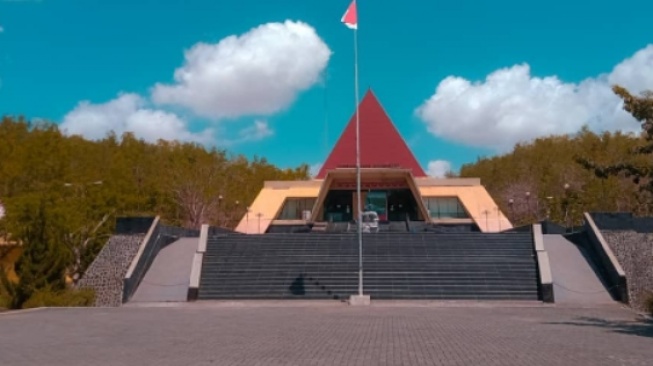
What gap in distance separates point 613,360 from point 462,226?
33427 mm

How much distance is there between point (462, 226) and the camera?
41.6 meters

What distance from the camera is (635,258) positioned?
20828 millimetres

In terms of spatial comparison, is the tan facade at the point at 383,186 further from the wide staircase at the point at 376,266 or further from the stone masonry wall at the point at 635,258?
the stone masonry wall at the point at 635,258

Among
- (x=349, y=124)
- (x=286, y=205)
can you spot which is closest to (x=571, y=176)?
(x=349, y=124)

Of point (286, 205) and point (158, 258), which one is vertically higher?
point (286, 205)

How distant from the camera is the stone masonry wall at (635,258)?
1927 centimetres

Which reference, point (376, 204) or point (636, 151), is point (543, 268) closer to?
point (636, 151)

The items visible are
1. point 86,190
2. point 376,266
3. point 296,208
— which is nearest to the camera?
point 376,266

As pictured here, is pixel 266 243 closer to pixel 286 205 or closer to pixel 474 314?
pixel 474 314

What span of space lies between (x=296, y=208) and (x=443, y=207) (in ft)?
34.3

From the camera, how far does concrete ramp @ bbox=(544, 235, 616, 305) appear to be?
19.6 meters

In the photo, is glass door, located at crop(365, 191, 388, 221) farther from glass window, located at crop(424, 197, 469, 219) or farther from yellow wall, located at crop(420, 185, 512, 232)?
glass window, located at crop(424, 197, 469, 219)

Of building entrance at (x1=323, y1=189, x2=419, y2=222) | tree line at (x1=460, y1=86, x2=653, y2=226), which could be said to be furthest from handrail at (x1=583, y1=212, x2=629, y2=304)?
building entrance at (x1=323, y1=189, x2=419, y2=222)

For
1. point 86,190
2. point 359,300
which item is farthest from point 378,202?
point 359,300
